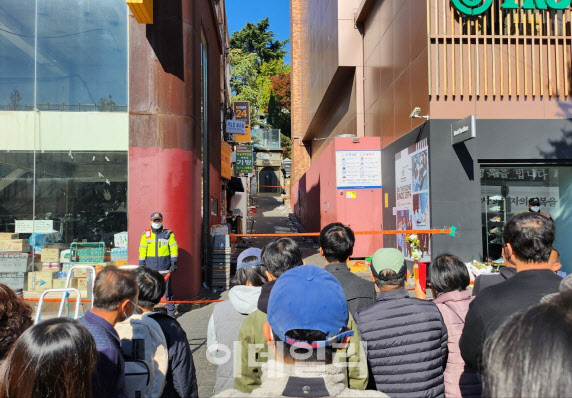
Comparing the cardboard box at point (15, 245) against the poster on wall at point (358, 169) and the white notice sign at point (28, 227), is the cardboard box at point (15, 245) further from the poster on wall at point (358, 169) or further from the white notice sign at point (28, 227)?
the poster on wall at point (358, 169)

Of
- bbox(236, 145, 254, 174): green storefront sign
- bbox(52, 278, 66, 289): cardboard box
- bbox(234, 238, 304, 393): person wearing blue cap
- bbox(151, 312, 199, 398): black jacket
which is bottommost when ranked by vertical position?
bbox(52, 278, 66, 289): cardboard box

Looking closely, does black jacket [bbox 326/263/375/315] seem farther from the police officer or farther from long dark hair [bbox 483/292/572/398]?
the police officer

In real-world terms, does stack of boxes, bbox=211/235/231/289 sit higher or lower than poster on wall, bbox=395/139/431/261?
lower

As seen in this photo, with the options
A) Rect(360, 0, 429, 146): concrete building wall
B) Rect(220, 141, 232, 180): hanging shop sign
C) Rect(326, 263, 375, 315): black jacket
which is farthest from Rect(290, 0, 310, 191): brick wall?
Rect(326, 263, 375, 315): black jacket

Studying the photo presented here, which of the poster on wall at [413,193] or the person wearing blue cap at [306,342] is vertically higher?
the poster on wall at [413,193]

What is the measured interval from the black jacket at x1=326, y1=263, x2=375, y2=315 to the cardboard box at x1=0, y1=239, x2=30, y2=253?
7.74 meters

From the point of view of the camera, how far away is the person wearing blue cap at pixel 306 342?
145 centimetres

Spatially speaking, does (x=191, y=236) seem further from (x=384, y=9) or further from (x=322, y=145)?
(x=322, y=145)

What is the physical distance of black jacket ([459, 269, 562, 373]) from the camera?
1968mm

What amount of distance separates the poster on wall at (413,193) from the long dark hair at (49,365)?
859 centimetres

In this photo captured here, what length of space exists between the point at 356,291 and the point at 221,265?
746 cm

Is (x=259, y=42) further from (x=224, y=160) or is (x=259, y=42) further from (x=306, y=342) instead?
(x=306, y=342)

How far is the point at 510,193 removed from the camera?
932cm

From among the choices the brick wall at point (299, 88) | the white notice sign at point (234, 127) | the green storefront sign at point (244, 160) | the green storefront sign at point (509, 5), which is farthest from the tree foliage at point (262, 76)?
the green storefront sign at point (509, 5)
